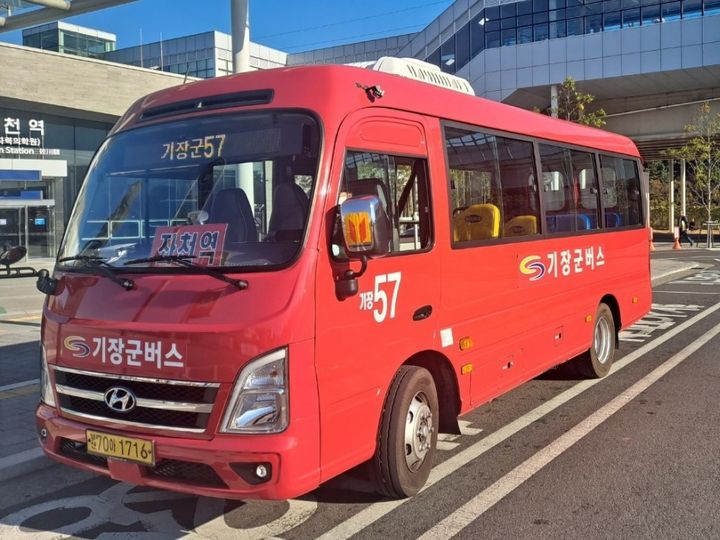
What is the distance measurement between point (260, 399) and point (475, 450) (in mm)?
2478

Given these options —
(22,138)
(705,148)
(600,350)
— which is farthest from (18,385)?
(705,148)

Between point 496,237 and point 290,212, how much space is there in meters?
2.13

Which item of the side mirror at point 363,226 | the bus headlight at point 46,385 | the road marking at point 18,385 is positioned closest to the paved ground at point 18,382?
the road marking at point 18,385

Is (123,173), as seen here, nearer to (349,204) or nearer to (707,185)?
(349,204)

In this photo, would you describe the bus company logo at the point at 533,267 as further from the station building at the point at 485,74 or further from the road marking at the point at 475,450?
the station building at the point at 485,74

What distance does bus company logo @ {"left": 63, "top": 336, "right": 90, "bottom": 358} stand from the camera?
3.68 m

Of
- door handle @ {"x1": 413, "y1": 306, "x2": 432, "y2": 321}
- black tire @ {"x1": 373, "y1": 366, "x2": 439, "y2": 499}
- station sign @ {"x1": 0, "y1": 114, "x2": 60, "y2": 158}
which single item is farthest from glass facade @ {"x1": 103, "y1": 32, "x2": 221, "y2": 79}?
black tire @ {"x1": 373, "y1": 366, "x2": 439, "y2": 499}

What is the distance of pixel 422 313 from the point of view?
434 cm

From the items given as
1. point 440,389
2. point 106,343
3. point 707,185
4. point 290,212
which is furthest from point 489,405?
point 707,185

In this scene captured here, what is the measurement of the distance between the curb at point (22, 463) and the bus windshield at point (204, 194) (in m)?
1.79

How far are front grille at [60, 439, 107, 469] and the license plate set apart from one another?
7 centimetres

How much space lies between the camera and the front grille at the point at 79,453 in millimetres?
3697

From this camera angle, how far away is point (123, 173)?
427cm

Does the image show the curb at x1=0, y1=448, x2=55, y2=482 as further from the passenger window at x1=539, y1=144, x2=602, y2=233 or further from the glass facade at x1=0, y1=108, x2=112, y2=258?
the glass facade at x1=0, y1=108, x2=112, y2=258
